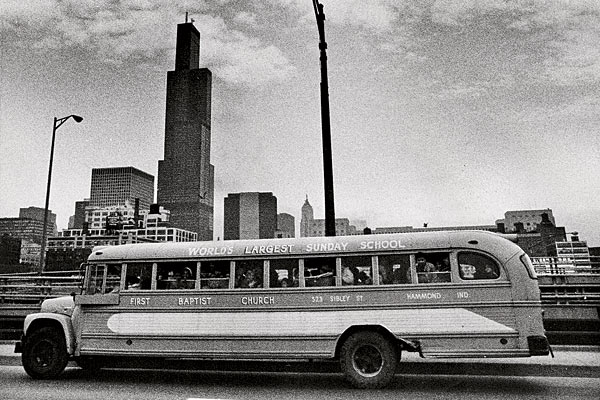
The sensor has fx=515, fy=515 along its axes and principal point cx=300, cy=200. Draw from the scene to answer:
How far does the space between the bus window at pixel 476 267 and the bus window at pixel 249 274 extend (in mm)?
3506

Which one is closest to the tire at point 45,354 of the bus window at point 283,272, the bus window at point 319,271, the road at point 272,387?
the road at point 272,387

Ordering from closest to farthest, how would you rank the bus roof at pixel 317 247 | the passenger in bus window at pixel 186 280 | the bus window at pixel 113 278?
the bus roof at pixel 317 247, the passenger in bus window at pixel 186 280, the bus window at pixel 113 278

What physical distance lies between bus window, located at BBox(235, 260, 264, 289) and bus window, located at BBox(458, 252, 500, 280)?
3506 mm

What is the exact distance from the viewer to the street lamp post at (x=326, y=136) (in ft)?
34.8

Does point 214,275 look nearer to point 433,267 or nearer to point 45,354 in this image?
point 45,354

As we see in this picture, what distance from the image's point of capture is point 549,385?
27.2 feet

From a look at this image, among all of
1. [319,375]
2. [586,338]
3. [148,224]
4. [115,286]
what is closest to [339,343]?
[319,375]

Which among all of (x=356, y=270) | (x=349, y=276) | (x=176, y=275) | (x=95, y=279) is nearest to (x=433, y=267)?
(x=356, y=270)

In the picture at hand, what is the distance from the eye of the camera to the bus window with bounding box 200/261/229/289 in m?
9.50

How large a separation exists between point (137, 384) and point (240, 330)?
80.3 inches

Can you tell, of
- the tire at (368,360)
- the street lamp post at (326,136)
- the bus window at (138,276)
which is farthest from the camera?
the street lamp post at (326,136)

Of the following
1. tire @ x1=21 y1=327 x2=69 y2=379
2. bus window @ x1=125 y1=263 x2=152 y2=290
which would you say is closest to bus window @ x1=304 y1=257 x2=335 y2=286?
bus window @ x1=125 y1=263 x2=152 y2=290

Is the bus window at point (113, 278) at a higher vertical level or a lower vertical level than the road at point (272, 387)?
higher

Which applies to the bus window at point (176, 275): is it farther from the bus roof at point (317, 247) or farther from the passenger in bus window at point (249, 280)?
the passenger in bus window at point (249, 280)
